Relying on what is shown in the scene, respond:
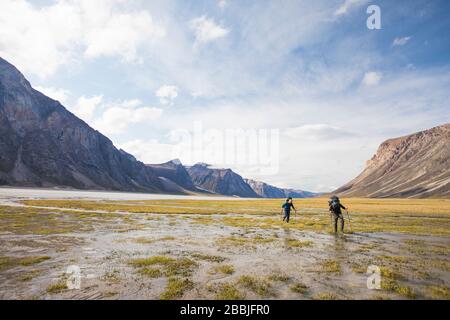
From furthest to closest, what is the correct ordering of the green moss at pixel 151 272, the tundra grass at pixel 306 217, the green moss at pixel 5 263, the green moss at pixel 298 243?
the tundra grass at pixel 306 217 → the green moss at pixel 298 243 → the green moss at pixel 5 263 → the green moss at pixel 151 272

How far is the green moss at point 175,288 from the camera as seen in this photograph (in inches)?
423

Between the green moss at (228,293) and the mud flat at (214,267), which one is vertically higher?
the green moss at (228,293)

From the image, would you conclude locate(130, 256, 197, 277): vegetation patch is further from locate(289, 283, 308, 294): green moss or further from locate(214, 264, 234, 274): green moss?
locate(289, 283, 308, 294): green moss

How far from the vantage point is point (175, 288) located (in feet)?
37.9

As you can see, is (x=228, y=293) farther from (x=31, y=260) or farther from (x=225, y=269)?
(x=31, y=260)

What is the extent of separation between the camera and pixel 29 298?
1037 centimetres

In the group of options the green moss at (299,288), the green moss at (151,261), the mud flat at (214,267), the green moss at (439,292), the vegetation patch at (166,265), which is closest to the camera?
the green moss at (439,292)

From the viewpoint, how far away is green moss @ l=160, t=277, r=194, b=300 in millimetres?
10750

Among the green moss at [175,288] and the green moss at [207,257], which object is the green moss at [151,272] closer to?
the green moss at [175,288]

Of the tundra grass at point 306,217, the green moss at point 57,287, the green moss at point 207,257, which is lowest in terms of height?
the tundra grass at point 306,217

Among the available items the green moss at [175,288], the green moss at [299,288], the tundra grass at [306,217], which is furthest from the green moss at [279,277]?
the tundra grass at [306,217]

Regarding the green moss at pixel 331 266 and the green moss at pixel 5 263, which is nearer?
the green moss at pixel 5 263

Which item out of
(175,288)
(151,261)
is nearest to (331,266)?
(175,288)
